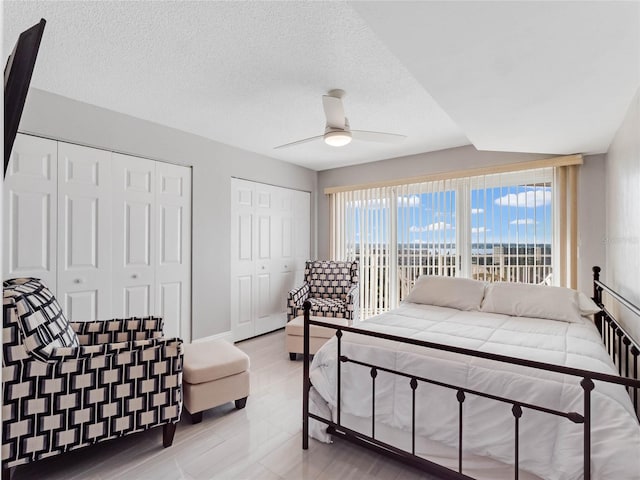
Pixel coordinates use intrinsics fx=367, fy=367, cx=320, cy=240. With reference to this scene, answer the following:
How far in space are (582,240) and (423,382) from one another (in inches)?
105

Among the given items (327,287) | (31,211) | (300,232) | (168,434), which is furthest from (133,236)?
(300,232)

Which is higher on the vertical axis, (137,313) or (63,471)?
(137,313)

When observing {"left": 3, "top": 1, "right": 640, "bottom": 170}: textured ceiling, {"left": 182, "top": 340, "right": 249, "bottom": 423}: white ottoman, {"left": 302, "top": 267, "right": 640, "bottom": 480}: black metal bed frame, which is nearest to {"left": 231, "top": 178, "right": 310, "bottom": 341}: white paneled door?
{"left": 3, "top": 1, "right": 640, "bottom": 170}: textured ceiling

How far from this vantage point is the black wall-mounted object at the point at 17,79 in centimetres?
105

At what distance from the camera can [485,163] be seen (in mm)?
4062

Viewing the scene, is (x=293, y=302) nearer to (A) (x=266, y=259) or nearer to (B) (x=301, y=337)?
(B) (x=301, y=337)

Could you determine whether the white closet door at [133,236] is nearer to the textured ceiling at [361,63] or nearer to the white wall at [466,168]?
the textured ceiling at [361,63]

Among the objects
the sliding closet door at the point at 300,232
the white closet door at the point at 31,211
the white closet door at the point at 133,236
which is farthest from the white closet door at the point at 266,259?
the white closet door at the point at 31,211

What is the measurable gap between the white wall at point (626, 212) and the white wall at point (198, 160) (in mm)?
3552

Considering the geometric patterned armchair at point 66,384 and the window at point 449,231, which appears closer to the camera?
the geometric patterned armchair at point 66,384

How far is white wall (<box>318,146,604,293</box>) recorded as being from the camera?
137 inches

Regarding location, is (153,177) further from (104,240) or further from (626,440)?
(626,440)

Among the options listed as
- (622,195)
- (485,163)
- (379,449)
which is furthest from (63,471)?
(485,163)

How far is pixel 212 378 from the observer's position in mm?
2523
